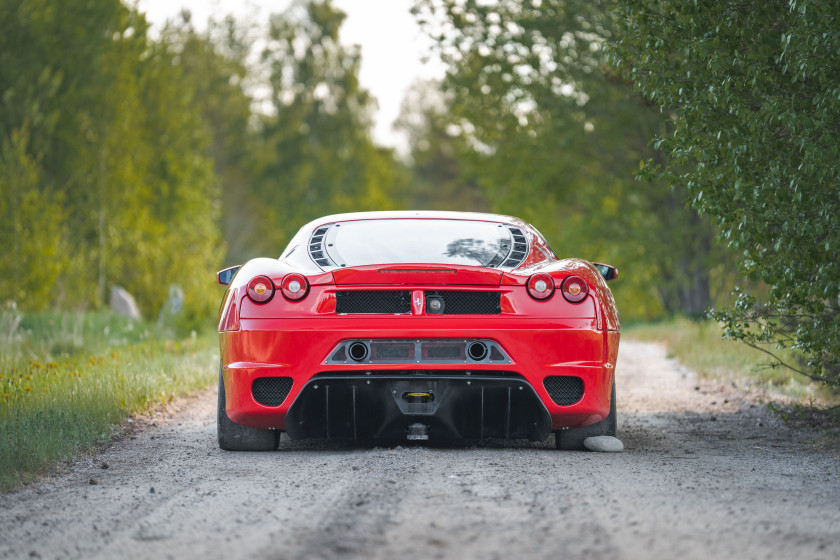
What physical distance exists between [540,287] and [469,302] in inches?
15.4

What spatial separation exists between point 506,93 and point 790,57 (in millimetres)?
14583

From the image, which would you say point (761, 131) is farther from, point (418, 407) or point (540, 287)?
point (418, 407)

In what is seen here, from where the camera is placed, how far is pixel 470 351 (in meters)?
5.48

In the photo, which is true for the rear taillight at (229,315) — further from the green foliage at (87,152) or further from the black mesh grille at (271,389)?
the green foliage at (87,152)

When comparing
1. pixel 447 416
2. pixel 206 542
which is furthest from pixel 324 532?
pixel 447 416

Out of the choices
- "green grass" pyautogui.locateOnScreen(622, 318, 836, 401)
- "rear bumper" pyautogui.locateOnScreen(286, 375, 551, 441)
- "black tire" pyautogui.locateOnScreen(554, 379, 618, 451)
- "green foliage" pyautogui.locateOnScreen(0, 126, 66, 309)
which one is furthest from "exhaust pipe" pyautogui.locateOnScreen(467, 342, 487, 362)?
"green foliage" pyautogui.locateOnScreen(0, 126, 66, 309)

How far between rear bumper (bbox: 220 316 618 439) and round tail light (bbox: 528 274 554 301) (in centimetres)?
15

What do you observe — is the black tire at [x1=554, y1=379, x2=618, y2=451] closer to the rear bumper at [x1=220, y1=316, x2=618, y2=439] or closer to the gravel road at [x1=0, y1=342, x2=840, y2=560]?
the gravel road at [x1=0, y1=342, x2=840, y2=560]

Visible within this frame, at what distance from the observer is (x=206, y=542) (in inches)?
146

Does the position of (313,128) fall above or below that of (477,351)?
above

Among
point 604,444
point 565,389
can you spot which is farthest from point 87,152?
point 565,389

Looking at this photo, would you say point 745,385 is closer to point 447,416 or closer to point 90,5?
point 447,416

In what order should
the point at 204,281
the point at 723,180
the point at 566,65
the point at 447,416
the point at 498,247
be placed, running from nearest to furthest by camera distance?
1. the point at 447,416
2. the point at 498,247
3. the point at 723,180
4. the point at 566,65
5. the point at 204,281

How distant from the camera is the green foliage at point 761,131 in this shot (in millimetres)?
6121
